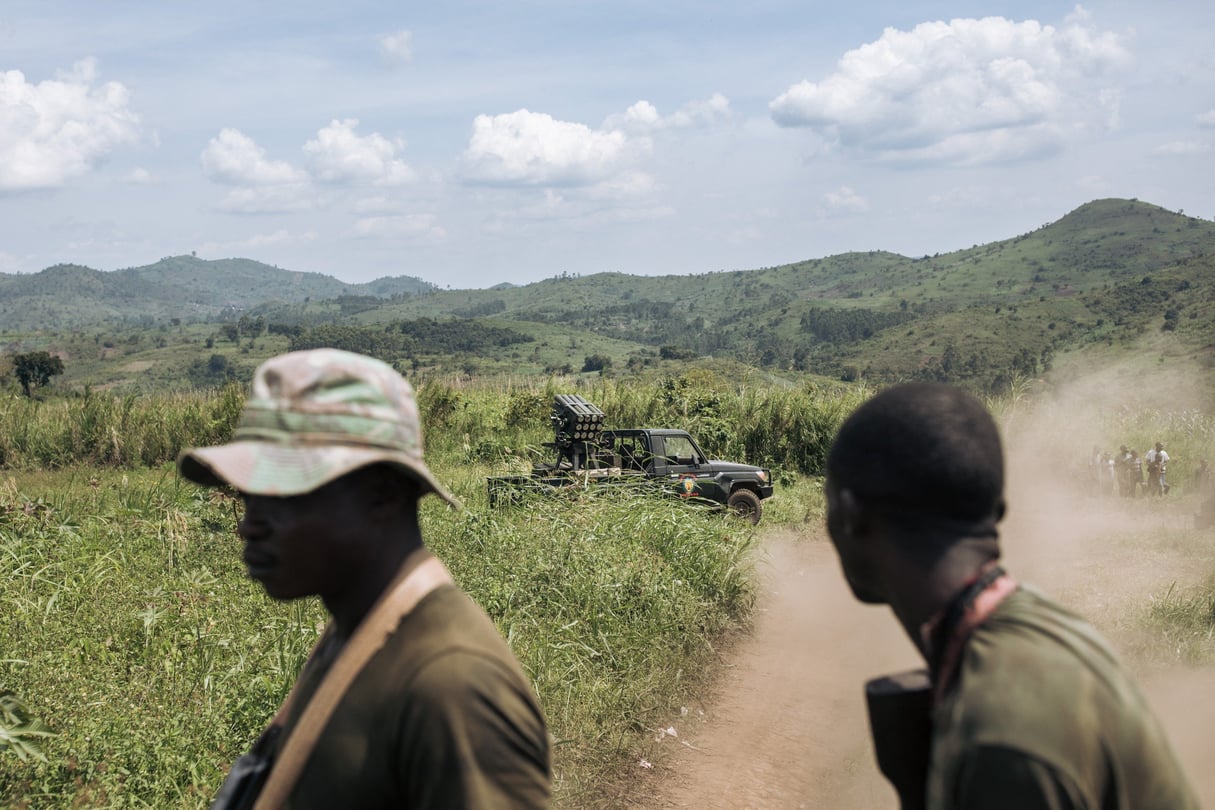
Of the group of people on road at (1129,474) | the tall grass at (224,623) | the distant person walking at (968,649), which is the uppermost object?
the distant person walking at (968,649)

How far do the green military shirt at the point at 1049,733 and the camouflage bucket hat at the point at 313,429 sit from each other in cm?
96

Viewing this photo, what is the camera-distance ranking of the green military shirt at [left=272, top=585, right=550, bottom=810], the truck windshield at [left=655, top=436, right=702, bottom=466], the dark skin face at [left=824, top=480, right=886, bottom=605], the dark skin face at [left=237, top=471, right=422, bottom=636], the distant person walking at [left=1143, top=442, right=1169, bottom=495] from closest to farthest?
the green military shirt at [left=272, top=585, right=550, bottom=810] → the dark skin face at [left=824, top=480, right=886, bottom=605] → the dark skin face at [left=237, top=471, right=422, bottom=636] → the truck windshield at [left=655, top=436, right=702, bottom=466] → the distant person walking at [left=1143, top=442, right=1169, bottom=495]

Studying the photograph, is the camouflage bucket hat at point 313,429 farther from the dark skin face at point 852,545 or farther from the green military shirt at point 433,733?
the dark skin face at point 852,545

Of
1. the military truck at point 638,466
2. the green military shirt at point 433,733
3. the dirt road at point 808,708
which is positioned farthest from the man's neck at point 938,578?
the military truck at point 638,466

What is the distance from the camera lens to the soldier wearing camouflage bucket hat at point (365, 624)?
1549 millimetres

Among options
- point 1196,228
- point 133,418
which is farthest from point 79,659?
point 1196,228

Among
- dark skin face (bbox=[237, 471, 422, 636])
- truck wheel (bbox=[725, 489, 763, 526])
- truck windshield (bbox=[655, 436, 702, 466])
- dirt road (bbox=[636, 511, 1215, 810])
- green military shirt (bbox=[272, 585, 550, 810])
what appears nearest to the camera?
green military shirt (bbox=[272, 585, 550, 810])

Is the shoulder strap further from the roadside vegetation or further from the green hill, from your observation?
the green hill

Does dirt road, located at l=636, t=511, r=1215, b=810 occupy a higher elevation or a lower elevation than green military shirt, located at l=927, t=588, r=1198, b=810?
lower

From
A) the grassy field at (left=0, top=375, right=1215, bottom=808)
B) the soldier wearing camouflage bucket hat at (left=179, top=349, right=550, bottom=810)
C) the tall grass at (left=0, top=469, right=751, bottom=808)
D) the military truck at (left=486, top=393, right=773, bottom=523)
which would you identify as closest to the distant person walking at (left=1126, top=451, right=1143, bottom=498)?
the grassy field at (left=0, top=375, right=1215, bottom=808)

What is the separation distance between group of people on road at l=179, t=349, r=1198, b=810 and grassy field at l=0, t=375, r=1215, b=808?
361 cm

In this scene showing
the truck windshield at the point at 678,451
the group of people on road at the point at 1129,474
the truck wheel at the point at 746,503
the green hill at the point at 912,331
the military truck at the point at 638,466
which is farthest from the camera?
the green hill at the point at 912,331

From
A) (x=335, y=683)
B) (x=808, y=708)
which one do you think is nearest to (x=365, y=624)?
(x=335, y=683)

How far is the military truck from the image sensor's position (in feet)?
41.5
